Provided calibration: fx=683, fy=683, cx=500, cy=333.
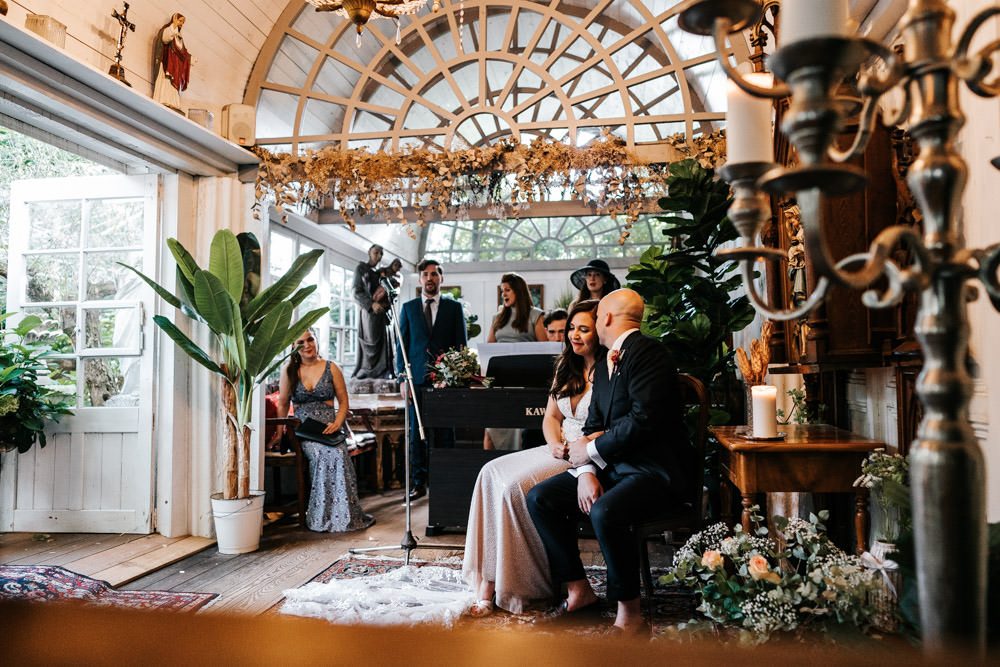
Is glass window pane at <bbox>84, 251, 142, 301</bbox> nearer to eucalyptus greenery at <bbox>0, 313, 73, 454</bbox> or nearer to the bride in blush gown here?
eucalyptus greenery at <bbox>0, 313, 73, 454</bbox>

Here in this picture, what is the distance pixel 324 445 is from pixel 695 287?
261 cm

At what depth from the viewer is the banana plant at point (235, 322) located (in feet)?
12.9

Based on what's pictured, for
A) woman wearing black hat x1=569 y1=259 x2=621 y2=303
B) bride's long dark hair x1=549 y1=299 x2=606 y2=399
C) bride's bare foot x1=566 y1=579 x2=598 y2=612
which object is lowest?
bride's bare foot x1=566 y1=579 x2=598 y2=612

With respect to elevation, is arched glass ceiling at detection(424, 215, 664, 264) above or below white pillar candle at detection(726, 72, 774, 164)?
above

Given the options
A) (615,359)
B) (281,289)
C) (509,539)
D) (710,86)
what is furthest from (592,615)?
(710,86)

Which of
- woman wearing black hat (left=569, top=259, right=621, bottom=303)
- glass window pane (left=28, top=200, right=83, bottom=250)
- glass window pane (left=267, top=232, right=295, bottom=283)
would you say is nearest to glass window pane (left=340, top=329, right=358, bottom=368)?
glass window pane (left=267, top=232, right=295, bottom=283)

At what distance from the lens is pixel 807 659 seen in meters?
0.40

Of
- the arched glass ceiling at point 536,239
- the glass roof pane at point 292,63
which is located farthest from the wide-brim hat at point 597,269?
the arched glass ceiling at point 536,239

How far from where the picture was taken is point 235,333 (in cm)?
399

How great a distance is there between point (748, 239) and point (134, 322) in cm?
436

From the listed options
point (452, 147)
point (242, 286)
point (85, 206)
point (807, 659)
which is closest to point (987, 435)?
point (807, 659)

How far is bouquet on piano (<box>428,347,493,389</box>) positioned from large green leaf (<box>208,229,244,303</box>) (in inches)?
49.9

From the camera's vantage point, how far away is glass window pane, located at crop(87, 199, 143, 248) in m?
4.37

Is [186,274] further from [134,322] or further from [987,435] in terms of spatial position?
[987,435]
